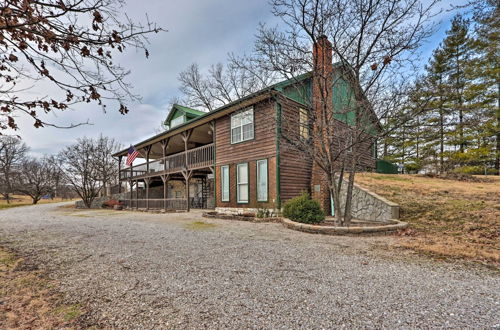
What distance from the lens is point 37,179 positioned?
105ft

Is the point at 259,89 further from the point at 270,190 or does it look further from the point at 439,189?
the point at 439,189

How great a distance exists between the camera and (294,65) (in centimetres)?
809

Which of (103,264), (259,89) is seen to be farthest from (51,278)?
(259,89)

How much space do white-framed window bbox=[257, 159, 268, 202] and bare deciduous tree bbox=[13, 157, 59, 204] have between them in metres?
28.0

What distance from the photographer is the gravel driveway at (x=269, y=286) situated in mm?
2500

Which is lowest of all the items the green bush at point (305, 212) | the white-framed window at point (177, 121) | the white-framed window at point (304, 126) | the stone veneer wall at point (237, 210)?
the stone veneer wall at point (237, 210)

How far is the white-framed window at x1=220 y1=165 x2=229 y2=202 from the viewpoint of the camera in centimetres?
1296

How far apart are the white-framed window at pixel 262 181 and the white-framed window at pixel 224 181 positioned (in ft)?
7.21

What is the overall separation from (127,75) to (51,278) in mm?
3166

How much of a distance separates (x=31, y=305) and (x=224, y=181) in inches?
412

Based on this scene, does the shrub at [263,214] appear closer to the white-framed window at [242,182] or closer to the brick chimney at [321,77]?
the white-framed window at [242,182]

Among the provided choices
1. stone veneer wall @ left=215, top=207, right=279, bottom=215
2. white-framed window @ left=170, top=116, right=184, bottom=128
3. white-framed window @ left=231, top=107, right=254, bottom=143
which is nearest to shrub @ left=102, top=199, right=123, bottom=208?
white-framed window @ left=170, top=116, right=184, bottom=128

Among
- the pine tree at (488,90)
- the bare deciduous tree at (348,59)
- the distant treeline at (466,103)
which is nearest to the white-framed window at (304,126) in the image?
the bare deciduous tree at (348,59)

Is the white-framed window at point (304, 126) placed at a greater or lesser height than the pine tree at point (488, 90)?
lesser
